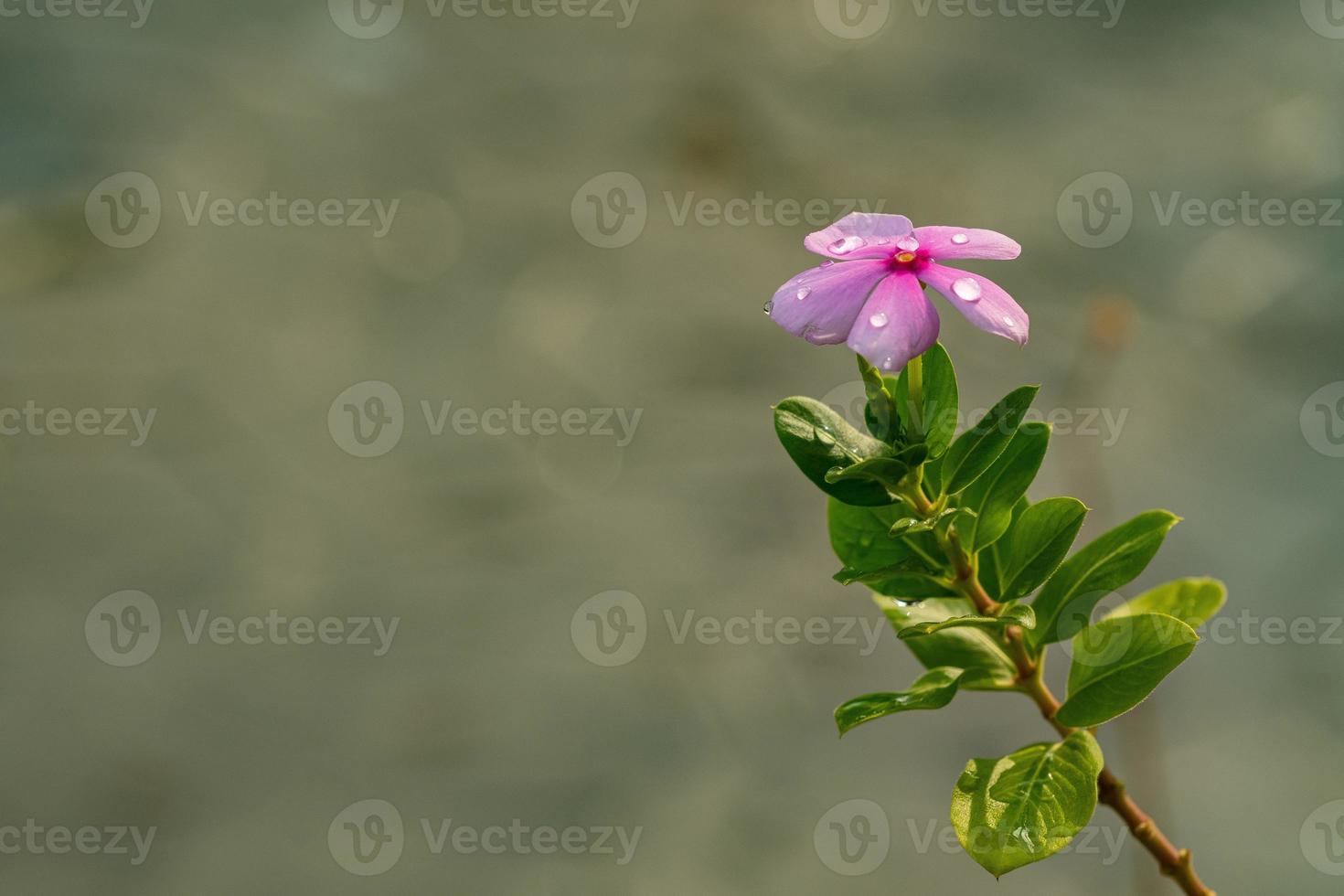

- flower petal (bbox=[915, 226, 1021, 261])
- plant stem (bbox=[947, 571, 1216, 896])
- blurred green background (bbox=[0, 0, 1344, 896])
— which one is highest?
blurred green background (bbox=[0, 0, 1344, 896])

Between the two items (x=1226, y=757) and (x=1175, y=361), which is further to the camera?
(x=1175, y=361)

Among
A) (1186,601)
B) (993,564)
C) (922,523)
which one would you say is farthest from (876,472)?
(1186,601)

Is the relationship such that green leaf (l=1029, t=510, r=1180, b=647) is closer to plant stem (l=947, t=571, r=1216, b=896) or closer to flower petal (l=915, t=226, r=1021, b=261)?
plant stem (l=947, t=571, r=1216, b=896)

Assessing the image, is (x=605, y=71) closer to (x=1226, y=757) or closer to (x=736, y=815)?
(x=736, y=815)

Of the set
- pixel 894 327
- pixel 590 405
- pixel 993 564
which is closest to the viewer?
pixel 894 327

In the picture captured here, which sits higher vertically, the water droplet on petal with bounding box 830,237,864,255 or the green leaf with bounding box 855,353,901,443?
the water droplet on petal with bounding box 830,237,864,255

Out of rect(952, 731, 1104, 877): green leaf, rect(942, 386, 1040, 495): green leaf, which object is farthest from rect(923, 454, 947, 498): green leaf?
rect(952, 731, 1104, 877): green leaf

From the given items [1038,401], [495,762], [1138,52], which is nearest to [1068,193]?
[1138,52]

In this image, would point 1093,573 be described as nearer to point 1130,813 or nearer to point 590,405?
point 1130,813
